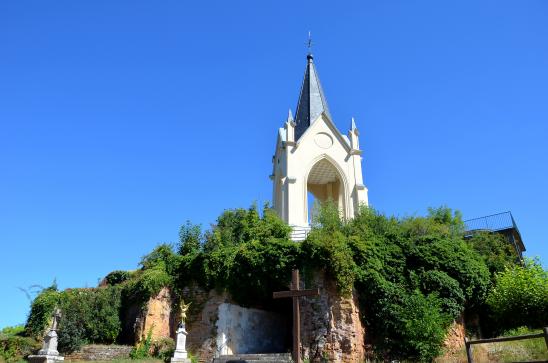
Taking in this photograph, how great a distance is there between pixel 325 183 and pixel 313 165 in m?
3.42

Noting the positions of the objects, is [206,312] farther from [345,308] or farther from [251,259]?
[345,308]

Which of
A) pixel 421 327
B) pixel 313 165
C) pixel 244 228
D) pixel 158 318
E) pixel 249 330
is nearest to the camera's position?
pixel 421 327

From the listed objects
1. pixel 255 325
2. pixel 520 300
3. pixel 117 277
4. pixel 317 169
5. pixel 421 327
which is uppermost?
pixel 317 169

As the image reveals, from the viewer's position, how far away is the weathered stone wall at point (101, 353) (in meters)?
19.3

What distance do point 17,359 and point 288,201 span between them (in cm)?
1551

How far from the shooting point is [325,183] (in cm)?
3344

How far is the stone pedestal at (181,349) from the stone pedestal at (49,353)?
4.57 metres

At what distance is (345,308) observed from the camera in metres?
17.9

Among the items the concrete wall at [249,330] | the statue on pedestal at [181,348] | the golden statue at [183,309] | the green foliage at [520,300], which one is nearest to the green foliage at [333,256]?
the concrete wall at [249,330]

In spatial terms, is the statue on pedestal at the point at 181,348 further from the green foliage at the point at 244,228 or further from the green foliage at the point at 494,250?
the green foliage at the point at 494,250

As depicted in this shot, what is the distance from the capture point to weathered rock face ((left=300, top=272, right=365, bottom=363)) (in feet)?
56.9

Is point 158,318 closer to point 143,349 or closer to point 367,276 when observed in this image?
point 143,349

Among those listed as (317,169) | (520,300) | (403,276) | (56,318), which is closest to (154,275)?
(56,318)

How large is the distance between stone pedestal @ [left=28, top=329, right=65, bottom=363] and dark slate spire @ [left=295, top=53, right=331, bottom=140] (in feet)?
63.3
